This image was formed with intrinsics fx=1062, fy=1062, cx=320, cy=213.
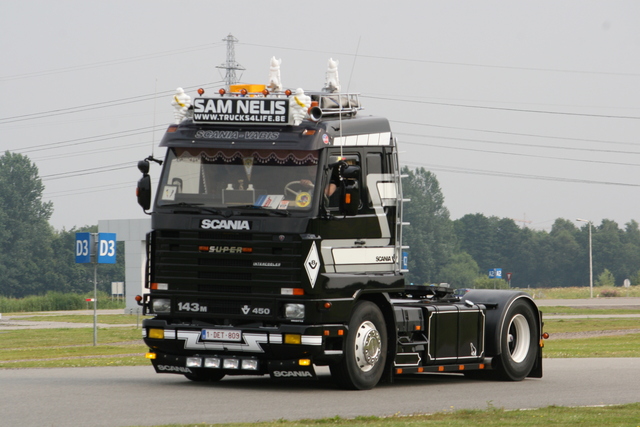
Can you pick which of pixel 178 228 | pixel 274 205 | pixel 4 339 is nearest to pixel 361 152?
pixel 274 205

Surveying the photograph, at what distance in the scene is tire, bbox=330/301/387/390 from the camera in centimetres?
1350

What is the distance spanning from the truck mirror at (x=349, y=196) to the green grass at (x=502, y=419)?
306cm

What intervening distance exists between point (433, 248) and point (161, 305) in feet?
501

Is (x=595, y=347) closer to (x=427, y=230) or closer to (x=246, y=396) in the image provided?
(x=246, y=396)

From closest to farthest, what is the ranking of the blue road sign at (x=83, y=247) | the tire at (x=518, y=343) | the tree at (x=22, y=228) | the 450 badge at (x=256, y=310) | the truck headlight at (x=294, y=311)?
the truck headlight at (x=294, y=311)
the 450 badge at (x=256, y=310)
the tire at (x=518, y=343)
the blue road sign at (x=83, y=247)
the tree at (x=22, y=228)

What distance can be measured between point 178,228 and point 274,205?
127 cm

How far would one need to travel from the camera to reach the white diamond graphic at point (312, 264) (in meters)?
12.9

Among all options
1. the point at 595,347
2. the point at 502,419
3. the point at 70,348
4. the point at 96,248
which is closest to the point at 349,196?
the point at 502,419

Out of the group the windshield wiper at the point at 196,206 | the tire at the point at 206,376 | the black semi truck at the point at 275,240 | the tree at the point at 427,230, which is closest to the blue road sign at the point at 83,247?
the tire at the point at 206,376

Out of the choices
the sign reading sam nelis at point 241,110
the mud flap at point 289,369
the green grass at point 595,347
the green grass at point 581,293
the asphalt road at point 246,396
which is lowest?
the green grass at point 581,293

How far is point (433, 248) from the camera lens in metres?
165

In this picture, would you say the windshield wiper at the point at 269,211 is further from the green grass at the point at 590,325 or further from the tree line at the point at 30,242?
the tree line at the point at 30,242

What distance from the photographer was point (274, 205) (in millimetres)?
13047

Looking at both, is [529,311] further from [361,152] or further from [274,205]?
[274,205]
